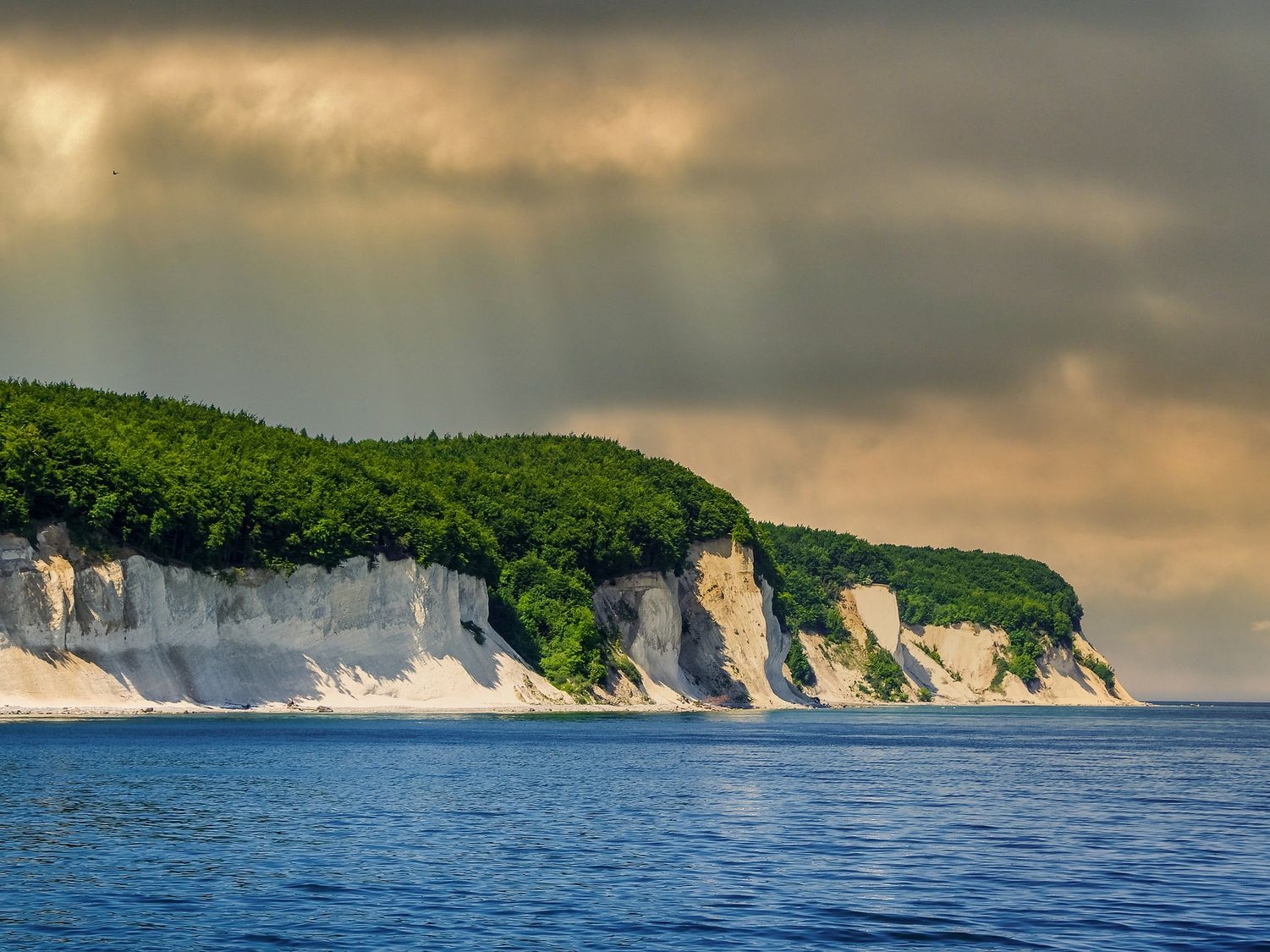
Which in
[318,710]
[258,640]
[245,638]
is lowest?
[318,710]

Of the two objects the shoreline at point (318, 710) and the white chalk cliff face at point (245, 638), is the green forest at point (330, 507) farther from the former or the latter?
the shoreline at point (318, 710)

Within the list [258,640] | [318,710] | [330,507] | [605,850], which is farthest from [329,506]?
[605,850]

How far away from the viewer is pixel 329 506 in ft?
419

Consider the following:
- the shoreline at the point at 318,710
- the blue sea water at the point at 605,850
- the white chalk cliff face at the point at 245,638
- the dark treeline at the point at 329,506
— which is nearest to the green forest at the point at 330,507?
the dark treeline at the point at 329,506

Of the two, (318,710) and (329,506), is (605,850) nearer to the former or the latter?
(318,710)

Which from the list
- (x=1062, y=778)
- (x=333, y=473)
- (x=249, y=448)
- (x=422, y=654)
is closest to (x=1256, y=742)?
(x=1062, y=778)

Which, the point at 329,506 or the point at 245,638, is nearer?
the point at 245,638

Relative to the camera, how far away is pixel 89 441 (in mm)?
108812

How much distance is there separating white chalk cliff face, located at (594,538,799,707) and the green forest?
289 centimetres

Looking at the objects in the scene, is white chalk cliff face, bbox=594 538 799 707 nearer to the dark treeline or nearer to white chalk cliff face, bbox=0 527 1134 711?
white chalk cliff face, bbox=0 527 1134 711

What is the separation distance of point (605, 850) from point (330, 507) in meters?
92.4

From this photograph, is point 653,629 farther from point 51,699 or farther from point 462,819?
point 462,819

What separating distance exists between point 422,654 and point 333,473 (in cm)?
1902

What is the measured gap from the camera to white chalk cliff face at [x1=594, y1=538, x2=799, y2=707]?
17300cm
